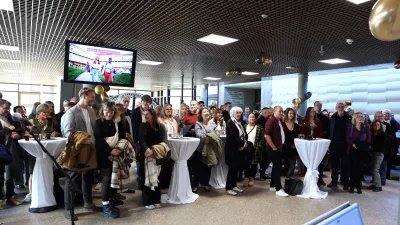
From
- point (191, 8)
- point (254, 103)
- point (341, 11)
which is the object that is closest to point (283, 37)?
point (341, 11)

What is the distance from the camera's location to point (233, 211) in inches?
152

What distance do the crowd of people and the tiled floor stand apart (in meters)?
0.16

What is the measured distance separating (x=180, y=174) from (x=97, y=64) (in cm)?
260

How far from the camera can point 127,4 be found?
4.00 m

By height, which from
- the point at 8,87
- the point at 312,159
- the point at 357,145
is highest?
the point at 8,87

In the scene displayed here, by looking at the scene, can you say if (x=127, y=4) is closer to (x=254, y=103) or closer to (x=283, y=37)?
(x=283, y=37)

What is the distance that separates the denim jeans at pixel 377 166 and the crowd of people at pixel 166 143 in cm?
2

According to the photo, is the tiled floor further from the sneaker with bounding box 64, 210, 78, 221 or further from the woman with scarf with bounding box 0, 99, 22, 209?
the woman with scarf with bounding box 0, 99, 22, 209

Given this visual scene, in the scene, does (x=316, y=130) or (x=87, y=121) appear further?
(x=316, y=130)

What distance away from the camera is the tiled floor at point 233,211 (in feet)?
11.4

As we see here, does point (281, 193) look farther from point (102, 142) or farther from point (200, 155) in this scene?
point (102, 142)

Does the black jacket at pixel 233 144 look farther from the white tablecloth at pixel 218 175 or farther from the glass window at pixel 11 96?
the glass window at pixel 11 96

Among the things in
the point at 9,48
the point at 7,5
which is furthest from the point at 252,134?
the point at 9,48

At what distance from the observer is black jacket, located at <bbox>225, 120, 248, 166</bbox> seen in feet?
15.2
